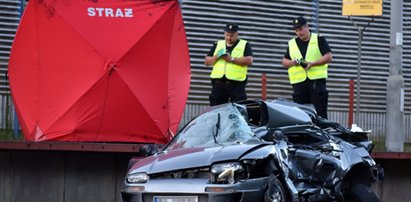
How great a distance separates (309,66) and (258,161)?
494 centimetres

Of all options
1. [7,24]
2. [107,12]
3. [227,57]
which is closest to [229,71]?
[227,57]

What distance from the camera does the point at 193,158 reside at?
32.2 feet

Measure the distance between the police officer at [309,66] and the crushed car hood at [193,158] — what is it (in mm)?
4656

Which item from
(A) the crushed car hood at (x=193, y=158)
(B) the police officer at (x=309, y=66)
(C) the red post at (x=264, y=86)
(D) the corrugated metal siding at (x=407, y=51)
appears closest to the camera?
(A) the crushed car hood at (x=193, y=158)

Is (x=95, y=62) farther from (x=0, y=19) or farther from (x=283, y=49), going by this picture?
(x=283, y=49)

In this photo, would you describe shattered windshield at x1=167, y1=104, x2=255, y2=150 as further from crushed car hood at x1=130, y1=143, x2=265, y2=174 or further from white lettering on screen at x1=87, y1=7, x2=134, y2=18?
white lettering on screen at x1=87, y1=7, x2=134, y2=18

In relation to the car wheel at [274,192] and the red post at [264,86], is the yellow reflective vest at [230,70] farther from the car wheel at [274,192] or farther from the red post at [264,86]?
the car wheel at [274,192]

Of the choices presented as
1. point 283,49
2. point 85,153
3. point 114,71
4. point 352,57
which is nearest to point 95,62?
point 114,71

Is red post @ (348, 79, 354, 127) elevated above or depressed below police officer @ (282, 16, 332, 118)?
below

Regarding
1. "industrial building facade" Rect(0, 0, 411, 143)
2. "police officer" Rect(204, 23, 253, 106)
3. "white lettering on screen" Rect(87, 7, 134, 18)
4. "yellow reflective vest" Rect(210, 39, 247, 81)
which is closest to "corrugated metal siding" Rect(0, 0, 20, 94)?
"industrial building facade" Rect(0, 0, 411, 143)

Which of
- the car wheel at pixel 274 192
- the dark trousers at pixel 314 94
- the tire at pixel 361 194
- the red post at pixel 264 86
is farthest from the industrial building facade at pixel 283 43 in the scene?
the car wheel at pixel 274 192

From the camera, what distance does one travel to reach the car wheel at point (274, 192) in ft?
31.1

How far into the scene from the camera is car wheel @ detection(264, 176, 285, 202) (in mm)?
9469

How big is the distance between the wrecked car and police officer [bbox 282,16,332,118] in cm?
278
